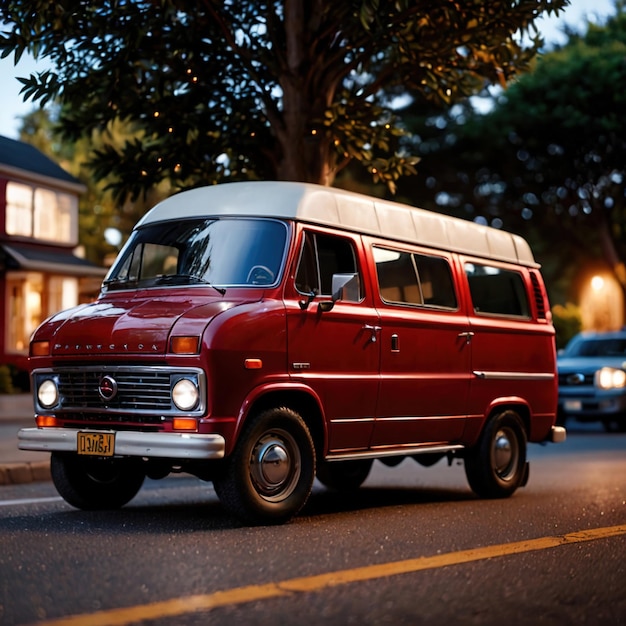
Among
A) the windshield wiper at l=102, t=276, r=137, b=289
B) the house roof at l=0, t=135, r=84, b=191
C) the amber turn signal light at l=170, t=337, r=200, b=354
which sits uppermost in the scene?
the house roof at l=0, t=135, r=84, b=191

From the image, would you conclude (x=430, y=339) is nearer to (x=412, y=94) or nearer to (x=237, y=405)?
(x=237, y=405)

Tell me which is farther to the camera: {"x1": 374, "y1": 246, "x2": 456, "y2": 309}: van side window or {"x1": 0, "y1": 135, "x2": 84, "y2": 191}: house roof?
{"x1": 0, "y1": 135, "x2": 84, "y2": 191}: house roof

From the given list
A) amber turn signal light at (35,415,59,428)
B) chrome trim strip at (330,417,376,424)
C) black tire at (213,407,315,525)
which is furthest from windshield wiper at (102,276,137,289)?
chrome trim strip at (330,417,376,424)

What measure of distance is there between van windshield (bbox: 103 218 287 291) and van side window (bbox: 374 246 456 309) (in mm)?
1218

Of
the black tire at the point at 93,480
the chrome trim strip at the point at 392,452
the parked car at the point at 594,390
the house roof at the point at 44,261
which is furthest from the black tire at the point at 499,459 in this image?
the house roof at the point at 44,261

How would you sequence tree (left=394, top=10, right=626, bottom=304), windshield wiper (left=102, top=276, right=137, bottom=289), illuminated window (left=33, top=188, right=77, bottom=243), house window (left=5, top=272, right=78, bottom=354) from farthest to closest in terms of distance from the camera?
tree (left=394, top=10, right=626, bottom=304)
illuminated window (left=33, top=188, right=77, bottom=243)
house window (left=5, top=272, right=78, bottom=354)
windshield wiper (left=102, top=276, right=137, bottom=289)

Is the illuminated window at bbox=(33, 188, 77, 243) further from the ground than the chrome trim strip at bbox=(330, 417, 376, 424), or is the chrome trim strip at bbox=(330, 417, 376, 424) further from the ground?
the illuminated window at bbox=(33, 188, 77, 243)

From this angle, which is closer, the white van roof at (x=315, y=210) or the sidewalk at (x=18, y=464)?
the white van roof at (x=315, y=210)

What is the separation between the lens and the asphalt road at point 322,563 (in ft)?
17.1

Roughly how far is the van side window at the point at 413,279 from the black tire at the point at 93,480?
2411 mm

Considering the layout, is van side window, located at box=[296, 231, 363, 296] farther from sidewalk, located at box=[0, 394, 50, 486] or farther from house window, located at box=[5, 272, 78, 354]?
house window, located at box=[5, 272, 78, 354]

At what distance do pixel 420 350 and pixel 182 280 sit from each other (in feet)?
7.21

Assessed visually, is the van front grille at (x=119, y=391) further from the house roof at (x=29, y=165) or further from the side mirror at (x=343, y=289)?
the house roof at (x=29, y=165)

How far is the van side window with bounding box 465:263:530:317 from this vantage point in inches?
419
